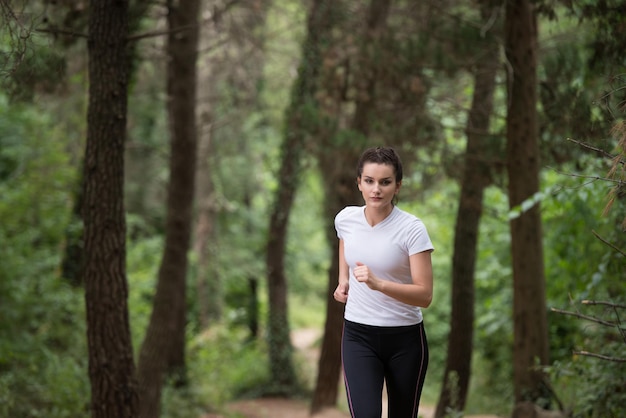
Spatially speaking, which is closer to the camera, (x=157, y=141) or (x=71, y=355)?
Result: (x=71, y=355)

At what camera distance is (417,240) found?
158 inches

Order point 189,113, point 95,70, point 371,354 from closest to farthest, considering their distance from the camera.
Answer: point 371,354
point 95,70
point 189,113

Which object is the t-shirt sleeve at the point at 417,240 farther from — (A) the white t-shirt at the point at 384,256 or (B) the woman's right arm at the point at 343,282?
(B) the woman's right arm at the point at 343,282

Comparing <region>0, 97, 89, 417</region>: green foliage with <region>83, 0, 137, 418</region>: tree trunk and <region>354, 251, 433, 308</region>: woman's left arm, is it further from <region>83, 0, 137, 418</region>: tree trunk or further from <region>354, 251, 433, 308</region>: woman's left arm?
<region>354, 251, 433, 308</region>: woman's left arm

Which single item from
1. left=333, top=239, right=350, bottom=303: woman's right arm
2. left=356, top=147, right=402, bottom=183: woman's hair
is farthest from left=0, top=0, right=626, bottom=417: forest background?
left=333, top=239, right=350, bottom=303: woman's right arm

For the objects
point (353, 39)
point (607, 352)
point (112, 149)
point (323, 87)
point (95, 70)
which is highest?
point (353, 39)

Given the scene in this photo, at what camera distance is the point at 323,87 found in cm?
1228

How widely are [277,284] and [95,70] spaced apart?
36.2 ft

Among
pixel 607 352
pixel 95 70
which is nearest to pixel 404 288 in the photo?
pixel 607 352

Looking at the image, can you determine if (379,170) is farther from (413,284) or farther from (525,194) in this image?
(525,194)

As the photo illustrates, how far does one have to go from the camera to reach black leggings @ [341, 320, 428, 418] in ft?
13.7

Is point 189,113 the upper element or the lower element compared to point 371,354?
upper

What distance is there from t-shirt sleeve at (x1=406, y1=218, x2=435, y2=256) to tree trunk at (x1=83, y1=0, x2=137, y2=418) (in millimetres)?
3315

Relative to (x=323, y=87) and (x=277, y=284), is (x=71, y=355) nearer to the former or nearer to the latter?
(x=277, y=284)
